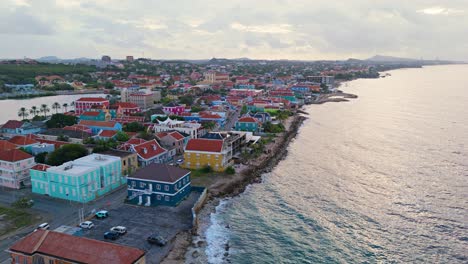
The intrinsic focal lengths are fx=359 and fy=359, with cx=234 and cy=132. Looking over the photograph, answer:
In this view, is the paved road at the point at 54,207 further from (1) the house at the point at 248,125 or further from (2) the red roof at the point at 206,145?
(1) the house at the point at 248,125

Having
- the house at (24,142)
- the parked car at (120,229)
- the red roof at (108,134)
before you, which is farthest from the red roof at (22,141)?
the parked car at (120,229)

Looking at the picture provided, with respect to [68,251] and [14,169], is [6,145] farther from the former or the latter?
[68,251]

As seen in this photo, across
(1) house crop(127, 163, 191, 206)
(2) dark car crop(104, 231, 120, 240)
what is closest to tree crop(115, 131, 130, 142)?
(1) house crop(127, 163, 191, 206)

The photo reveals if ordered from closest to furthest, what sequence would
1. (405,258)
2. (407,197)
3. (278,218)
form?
(405,258) → (278,218) → (407,197)

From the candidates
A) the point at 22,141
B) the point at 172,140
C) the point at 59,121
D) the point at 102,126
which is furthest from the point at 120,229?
the point at 59,121

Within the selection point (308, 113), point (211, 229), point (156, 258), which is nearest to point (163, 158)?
point (211, 229)

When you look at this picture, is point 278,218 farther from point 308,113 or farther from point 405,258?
point 308,113
